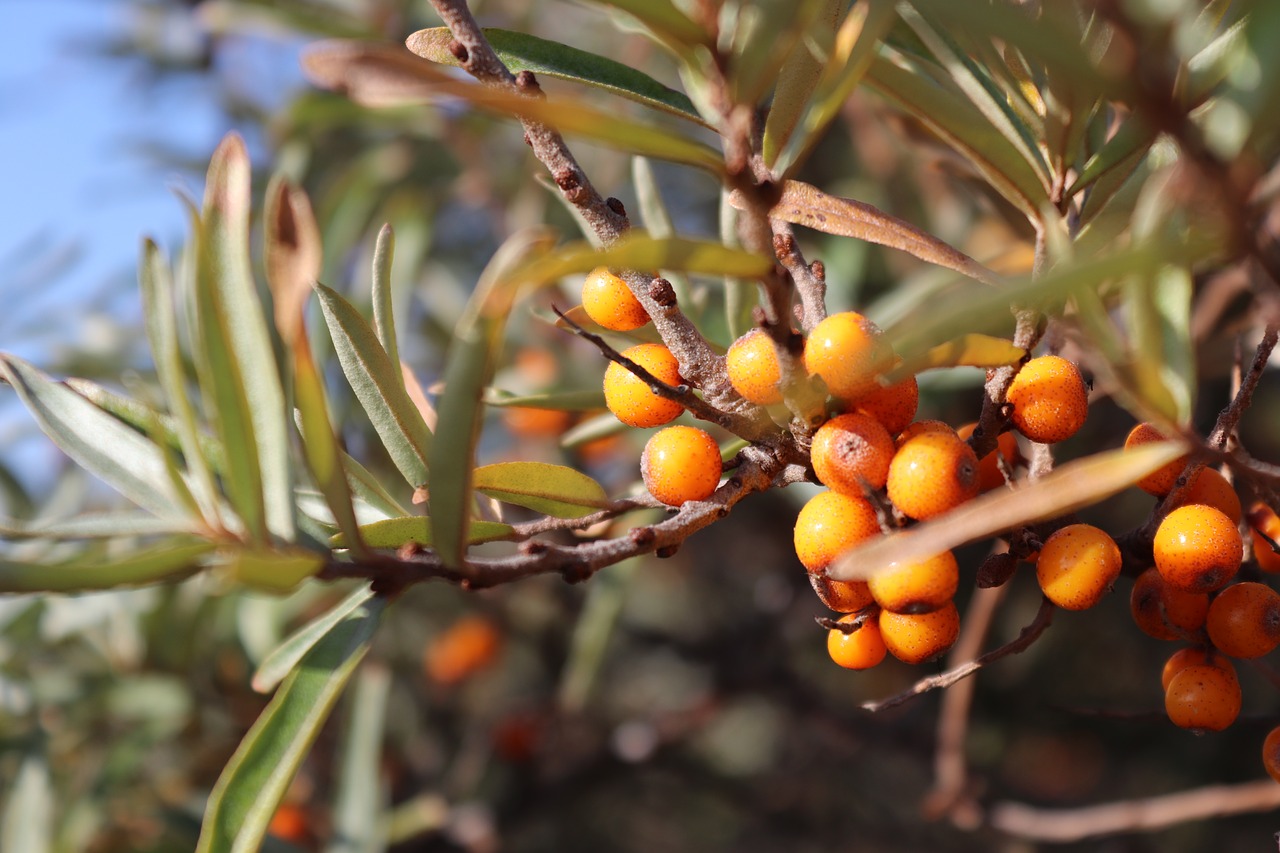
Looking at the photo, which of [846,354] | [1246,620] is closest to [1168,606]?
[1246,620]

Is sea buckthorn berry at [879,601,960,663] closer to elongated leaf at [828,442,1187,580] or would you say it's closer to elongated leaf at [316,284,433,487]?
elongated leaf at [828,442,1187,580]

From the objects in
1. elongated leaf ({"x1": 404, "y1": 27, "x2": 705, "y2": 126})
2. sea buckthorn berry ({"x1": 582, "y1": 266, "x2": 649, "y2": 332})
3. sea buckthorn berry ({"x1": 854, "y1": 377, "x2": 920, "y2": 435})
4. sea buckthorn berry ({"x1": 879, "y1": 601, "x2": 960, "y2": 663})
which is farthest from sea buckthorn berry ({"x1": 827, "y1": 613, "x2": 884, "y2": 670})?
elongated leaf ({"x1": 404, "y1": 27, "x2": 705, "y2": 126})

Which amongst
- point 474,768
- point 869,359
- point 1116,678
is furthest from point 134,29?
point 1116,678

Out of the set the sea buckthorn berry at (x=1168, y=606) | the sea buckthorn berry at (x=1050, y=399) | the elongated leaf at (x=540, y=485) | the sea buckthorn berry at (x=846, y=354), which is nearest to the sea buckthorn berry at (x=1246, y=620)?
the sea buckthorn berry at (x=1168, y=606)

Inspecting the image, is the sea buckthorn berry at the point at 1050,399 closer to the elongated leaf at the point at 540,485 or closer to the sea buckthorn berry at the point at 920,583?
the sea buckthorn berry at the point at 920,583

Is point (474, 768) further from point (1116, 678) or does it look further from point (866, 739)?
point (1116, 678)

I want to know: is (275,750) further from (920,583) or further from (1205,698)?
(1205,698)

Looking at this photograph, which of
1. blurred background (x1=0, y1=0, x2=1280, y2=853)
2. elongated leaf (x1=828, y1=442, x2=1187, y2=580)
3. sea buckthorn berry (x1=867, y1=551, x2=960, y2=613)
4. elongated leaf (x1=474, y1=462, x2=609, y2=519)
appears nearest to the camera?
elongated leaf (x1=828, y1=442, x2=1187, y2=580)
